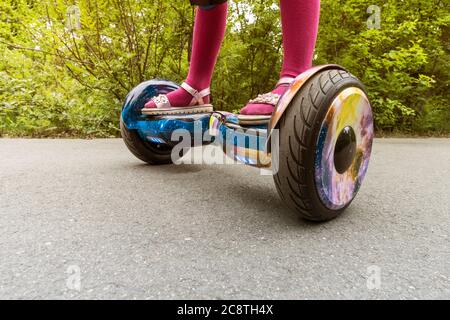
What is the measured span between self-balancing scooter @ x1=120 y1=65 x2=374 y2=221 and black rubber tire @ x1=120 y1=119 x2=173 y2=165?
2.22 feet

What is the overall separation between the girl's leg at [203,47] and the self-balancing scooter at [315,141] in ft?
1.73

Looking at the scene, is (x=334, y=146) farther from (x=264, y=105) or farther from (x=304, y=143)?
(x=264, y=105)

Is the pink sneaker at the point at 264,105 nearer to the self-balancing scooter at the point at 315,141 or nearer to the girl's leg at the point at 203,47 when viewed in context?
the self-balancing scooter at the point at 315,141

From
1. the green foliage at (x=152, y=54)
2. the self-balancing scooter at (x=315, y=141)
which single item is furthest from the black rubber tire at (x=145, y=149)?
the green foliage at (x=152, y=54)

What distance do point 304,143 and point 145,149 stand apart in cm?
99

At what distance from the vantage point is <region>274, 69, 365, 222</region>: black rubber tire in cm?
80

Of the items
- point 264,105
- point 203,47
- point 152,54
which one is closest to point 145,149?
point 203,47

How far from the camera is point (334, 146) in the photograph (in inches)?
33.8

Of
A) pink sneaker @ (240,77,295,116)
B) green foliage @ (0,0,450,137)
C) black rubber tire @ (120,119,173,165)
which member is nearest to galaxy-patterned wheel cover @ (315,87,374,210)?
pink sneaker @ (240,77,295,116)

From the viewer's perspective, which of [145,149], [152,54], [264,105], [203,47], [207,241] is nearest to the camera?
[207,241]

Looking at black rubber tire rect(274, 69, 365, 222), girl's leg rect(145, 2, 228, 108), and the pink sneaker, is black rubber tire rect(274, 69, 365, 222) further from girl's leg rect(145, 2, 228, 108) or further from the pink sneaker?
girl's leg rect(145, 2, 228, 108)
